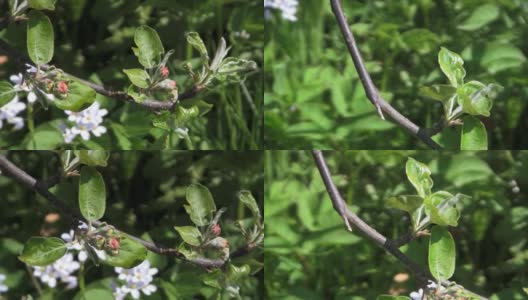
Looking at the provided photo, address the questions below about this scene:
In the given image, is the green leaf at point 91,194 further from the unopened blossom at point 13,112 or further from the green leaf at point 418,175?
the green leaf at point 418,175

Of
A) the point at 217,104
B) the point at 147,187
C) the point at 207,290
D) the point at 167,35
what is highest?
the point at 167,35

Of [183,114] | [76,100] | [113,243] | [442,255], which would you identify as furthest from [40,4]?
[442,255]

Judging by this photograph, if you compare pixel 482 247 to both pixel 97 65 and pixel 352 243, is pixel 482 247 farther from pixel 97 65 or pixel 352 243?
pixel 97 65

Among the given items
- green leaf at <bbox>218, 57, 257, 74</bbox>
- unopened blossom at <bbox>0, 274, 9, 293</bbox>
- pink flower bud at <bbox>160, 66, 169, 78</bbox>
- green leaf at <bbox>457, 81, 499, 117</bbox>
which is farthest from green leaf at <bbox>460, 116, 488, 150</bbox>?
unopened blossom at <bbox>0, 274, 9, 293</bbox>

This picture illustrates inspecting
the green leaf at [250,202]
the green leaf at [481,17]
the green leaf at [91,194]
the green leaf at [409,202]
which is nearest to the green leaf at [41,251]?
the green leaf at [91,194]

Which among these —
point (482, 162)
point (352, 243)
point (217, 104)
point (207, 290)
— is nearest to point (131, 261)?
point (207, 290)
